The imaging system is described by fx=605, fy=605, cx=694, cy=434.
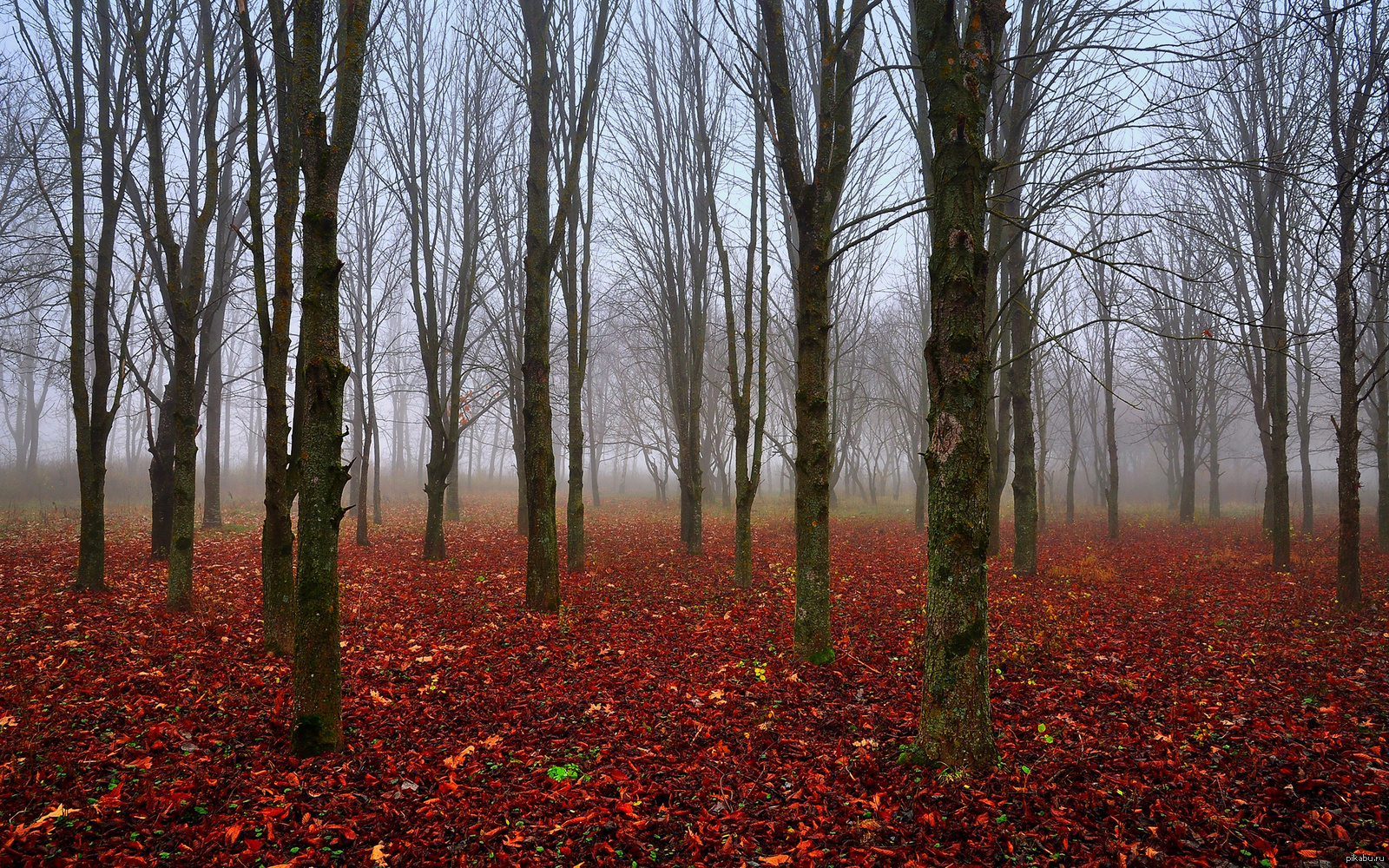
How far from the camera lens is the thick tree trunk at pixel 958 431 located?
11.6 ft

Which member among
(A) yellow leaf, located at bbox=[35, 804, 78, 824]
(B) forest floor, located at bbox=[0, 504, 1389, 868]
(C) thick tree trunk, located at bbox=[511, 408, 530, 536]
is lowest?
(B) forest floor, located at bbox=[0, 504, 1389, 868]

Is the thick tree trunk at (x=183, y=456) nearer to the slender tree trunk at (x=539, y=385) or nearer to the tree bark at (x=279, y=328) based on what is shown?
the tree bark at (x=279, y=328)

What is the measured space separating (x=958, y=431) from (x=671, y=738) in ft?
9.07

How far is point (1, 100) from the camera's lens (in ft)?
44.9

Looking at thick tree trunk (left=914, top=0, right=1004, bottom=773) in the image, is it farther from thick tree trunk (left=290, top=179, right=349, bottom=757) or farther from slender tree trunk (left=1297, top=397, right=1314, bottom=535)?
slender tree trunk (left=1297, top=397, right=1314, bottom=535)

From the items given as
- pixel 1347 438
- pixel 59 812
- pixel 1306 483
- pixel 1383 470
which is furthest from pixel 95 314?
pixel 1306 483

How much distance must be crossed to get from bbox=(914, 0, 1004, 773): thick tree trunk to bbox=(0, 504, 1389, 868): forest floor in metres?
0.38

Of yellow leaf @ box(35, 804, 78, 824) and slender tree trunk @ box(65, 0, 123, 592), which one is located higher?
slender tree trunk @ box(65, 0, 123, 592)

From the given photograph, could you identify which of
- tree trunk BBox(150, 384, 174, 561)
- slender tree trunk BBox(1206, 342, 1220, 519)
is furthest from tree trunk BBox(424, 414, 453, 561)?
slender tree trunk BBox(1206, 342, 1220, 519)

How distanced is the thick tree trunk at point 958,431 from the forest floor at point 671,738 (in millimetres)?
379

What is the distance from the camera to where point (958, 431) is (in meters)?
3.53

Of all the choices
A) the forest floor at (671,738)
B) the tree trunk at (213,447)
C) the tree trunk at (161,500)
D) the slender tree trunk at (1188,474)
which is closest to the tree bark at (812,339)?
the forest floor at (671,738)

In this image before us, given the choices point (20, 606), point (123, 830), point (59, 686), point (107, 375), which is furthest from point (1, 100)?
point (123, 830)

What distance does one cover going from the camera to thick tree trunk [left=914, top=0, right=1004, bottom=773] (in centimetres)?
353
